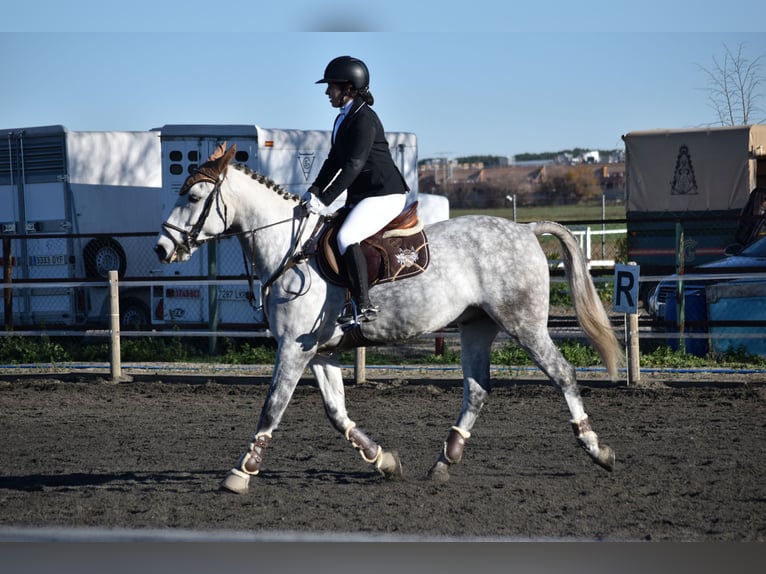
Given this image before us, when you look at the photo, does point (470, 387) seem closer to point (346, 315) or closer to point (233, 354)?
point (346, 315)

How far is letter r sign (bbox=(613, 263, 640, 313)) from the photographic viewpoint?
34.6 ft

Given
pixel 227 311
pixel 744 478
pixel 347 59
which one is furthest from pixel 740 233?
pixel 347 59

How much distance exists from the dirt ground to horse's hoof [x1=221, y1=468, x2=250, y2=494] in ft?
0.28

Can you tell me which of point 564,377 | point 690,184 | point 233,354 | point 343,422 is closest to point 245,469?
point 343,422

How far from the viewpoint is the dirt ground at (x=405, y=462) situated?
5691mm

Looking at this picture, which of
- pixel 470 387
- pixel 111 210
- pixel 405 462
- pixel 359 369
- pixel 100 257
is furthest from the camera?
pixel 111 210

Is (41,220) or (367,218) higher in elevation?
(41,220)

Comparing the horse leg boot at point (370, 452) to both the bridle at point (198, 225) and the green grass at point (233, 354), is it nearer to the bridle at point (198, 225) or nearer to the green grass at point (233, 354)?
the bridle at point (198, 225)

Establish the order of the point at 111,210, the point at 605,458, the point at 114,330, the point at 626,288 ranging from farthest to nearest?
the point at 111,210, the point at 114,330, the point at 626,288, the point at 605,458

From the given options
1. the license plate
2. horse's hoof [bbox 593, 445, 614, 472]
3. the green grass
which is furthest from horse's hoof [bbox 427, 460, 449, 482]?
the license plate

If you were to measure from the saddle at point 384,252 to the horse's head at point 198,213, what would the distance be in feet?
2.39

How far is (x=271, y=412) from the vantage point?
638cm

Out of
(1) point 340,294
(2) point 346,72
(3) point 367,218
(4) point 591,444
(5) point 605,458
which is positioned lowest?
(5) point 605,458

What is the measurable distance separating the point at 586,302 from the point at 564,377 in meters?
0.77
